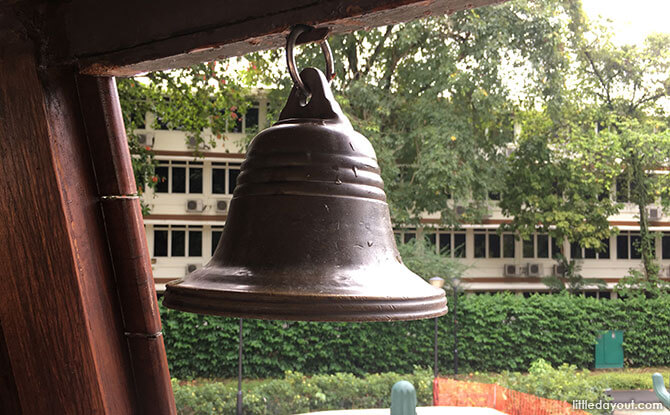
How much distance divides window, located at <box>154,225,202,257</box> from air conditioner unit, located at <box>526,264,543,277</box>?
10906mm

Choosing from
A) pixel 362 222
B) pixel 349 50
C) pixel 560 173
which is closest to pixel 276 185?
pixel 362 222

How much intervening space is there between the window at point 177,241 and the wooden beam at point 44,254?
19531 millimetres

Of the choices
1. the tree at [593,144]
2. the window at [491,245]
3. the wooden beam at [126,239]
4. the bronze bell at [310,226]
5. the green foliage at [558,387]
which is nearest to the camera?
the bronze bell at [310,226]

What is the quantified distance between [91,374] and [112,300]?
183 mm

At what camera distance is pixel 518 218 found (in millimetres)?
18984

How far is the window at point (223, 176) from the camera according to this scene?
20.4 metres

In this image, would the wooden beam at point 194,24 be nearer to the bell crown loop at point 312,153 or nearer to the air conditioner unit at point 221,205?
the bell crown loop at point 312,153

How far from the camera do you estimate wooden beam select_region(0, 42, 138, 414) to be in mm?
1272

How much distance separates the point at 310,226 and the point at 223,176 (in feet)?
64.0

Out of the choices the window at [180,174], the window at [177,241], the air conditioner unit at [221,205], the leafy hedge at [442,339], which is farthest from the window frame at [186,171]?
the leafy hedge at [442,339]

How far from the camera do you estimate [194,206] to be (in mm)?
19922

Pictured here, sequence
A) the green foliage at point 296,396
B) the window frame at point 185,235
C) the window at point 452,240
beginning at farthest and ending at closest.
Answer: the window at point 452,240
the window frame at point 185,235
the green foliage at point 296,396

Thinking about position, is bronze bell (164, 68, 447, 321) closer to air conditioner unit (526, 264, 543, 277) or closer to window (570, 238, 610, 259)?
air conditioner unit (526, 264, 543, 277)

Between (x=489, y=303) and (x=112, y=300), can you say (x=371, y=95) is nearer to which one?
(x=489, y=303)
